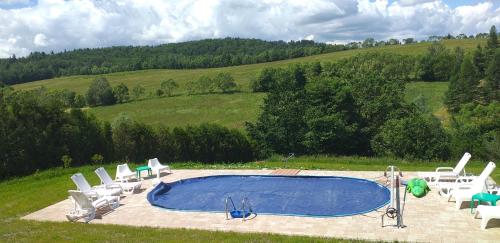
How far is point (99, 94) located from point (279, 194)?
58356 millimetres

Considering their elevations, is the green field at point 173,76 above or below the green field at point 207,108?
above

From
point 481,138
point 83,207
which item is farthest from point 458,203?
point 481,138

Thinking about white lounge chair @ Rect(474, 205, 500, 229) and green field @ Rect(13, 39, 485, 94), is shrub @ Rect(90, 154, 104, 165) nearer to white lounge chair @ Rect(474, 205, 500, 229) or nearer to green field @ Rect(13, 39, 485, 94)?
white lounge chair @ Rect(474, 205, 500, 229)

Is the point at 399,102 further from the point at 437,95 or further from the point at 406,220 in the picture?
the point at 437,95

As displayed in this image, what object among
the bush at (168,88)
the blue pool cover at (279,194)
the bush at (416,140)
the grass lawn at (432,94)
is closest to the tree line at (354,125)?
the bush at (416,140)

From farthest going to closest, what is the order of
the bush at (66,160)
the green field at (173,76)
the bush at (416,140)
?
the green field at (173,76) → the bush at (416,140) → the bush at (66,160)

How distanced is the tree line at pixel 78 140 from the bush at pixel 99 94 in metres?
45.0

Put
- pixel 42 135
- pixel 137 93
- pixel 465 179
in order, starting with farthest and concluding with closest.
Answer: pixel 137 93
pixel 42 135
pixel 465 179

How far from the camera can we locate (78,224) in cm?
1073

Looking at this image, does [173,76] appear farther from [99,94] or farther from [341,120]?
[341,120]

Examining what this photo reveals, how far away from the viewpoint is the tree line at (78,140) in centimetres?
2069

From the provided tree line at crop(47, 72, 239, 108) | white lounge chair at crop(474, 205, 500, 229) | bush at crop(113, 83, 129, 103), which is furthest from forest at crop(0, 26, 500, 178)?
bush at crop(113, 83, 129, 103)

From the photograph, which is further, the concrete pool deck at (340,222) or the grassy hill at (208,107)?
the grassy hill at (208,107)

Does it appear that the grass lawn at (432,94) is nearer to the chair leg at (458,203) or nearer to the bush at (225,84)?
the bush at (225,84)
